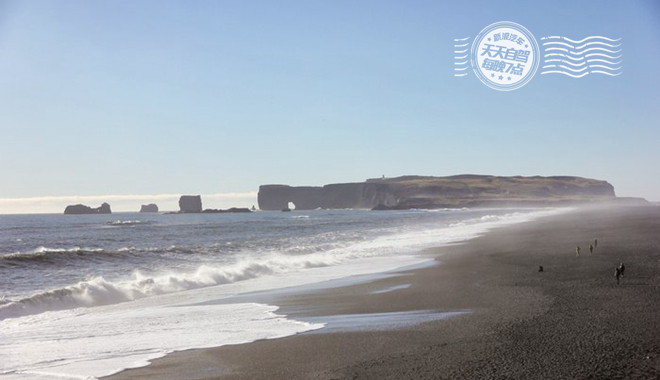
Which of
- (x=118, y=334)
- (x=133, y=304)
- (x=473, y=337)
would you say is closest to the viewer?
(x=473, y=337)

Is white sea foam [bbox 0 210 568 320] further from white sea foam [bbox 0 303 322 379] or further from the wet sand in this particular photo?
the wet sand

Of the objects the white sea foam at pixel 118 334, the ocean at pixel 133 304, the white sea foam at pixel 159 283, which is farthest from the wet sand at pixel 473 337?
the white sea foam at pixel 159 283

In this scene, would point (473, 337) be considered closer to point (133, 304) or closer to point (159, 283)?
point (133, 304)

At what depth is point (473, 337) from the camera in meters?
10.3

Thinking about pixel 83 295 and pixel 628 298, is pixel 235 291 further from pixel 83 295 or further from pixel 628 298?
pixel 628 298

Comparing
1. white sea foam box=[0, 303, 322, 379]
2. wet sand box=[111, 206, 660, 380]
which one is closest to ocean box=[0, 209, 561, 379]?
white sea foam box=[0, 303, 322, 379]

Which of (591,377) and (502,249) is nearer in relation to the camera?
(591,377)

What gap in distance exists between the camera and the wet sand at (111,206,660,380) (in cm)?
838

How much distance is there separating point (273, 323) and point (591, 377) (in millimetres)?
6850

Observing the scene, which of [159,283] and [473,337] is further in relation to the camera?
[159,283]

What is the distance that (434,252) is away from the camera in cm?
3128

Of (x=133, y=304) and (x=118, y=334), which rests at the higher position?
(x=118, y=334)

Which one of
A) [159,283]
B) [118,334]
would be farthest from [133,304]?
[118,334]

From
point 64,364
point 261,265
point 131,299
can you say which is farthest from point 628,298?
point 261,265
